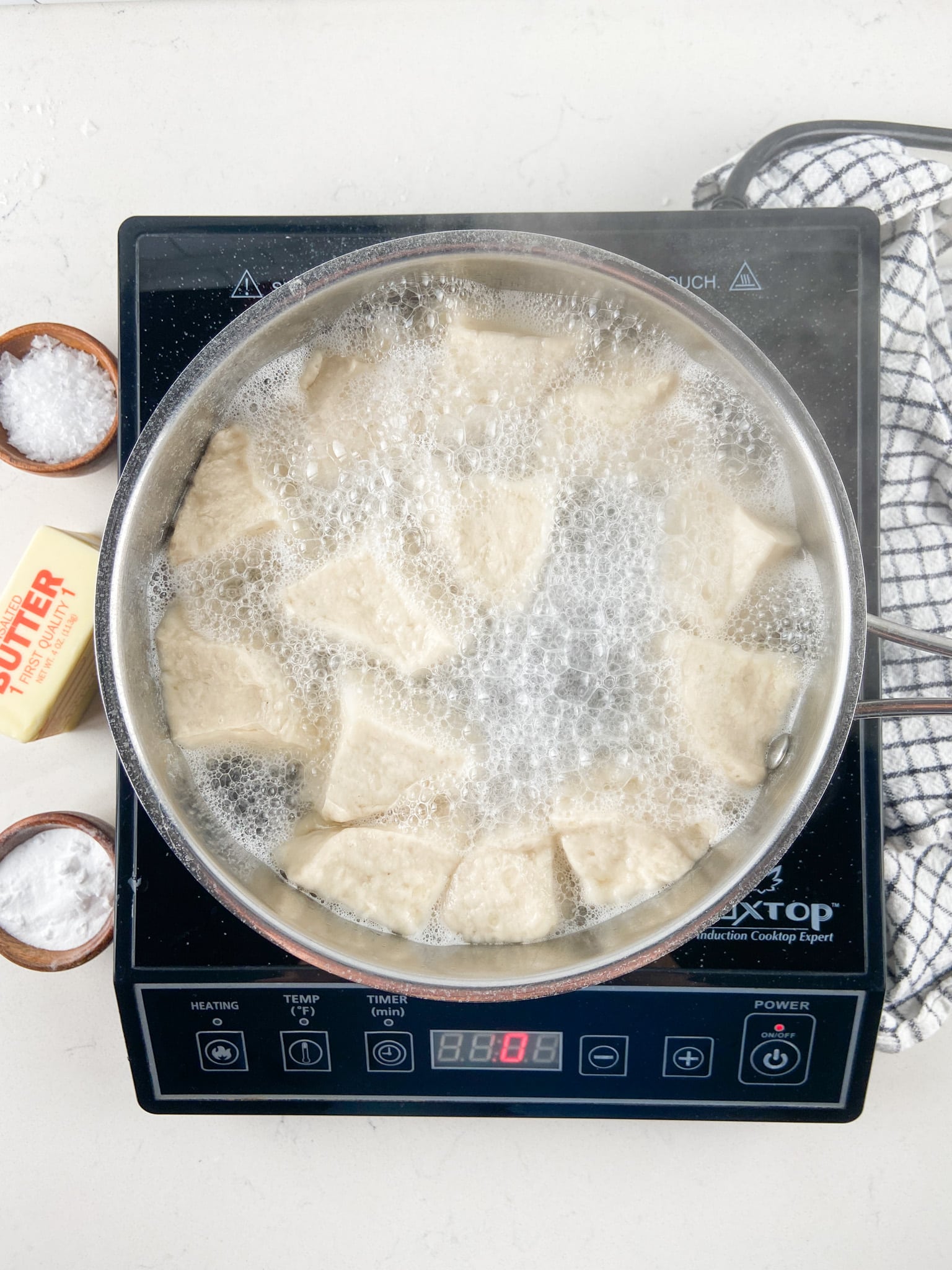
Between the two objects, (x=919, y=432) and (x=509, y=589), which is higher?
(x=919, y=432)

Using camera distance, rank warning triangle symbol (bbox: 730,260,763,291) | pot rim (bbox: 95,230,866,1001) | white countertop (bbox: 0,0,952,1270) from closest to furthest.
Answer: pot rim (bbox: 95,230,866,1001) → warning triangle symbol (bbox: 730,260,763,291) → white countertop (bbox: 0,0,952,1270)

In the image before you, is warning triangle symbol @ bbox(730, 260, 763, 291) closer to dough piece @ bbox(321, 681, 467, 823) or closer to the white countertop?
the white countertop

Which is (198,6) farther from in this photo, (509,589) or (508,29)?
(509,589)

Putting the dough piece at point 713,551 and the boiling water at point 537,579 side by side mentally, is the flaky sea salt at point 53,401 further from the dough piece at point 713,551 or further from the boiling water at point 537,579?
the dough piece at point 713,551

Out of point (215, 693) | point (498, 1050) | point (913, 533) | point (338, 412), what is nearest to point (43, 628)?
point (215, 693)

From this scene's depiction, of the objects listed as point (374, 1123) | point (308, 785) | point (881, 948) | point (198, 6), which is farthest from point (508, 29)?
point (374, 1123)

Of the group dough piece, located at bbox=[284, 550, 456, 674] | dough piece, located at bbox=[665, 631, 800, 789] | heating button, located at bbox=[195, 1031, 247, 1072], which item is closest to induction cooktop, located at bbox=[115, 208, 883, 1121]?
heating button, located at bbox=[195, 1031, 247, 1072]

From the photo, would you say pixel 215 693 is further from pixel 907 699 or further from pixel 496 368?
pixel 907 699

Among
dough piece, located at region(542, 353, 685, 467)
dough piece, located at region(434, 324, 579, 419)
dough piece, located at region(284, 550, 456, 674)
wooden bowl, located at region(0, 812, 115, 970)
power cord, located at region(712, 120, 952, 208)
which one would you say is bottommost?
wooden bowl, located at region(0, 812, 115, 970)
